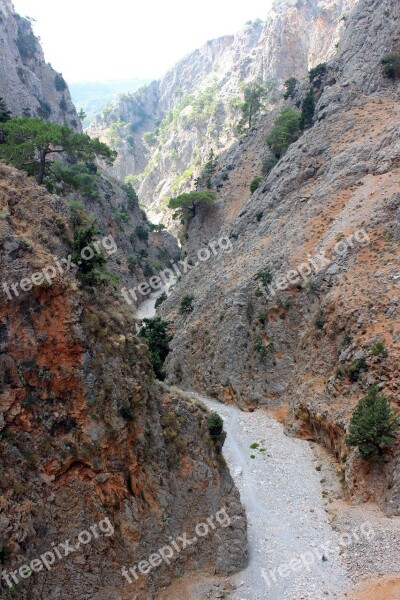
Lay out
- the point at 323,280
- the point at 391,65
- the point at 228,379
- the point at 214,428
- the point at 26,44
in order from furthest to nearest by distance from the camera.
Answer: the point at 26,44
the point at 391,65
the point at 228,379
the point at 323,280
the point at 214,428

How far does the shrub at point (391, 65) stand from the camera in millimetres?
45438

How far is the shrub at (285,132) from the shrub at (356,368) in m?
37.0

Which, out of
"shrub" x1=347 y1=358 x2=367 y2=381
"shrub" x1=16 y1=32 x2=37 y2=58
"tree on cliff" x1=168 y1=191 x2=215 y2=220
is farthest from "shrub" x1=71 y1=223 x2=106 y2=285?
"shrub" x1=16 y1=32 x2=37 y2=58

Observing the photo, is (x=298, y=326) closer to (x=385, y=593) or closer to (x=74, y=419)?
(x=385, y=593)

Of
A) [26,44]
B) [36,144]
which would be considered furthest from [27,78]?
[36,144]

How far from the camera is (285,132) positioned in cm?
5506

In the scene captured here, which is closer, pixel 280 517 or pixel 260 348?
pixel 280 517

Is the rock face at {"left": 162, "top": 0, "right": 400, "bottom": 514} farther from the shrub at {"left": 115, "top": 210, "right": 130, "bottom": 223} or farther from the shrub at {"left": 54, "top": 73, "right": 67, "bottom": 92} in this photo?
the shrub at {"left": 54, "top": 73, "right": 67, "bottom": 92}

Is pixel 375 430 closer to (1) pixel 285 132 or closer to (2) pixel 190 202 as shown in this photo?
(1) pixel 285 132

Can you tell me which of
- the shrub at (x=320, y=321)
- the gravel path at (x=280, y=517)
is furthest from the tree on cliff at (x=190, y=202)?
the gravel path at (x=280, y=517)

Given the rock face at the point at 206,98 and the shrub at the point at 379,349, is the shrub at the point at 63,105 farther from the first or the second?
the shrub at the point at 379,349

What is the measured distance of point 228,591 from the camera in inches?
655

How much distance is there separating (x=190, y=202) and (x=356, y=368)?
40.8m

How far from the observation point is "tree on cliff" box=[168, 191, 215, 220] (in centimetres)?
5947
